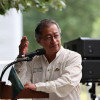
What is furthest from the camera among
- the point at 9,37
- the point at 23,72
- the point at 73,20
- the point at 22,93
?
the point at 73,20

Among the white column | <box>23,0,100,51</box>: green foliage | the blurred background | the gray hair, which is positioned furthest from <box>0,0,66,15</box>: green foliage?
<box>23,0,100,51</box>: green foliage

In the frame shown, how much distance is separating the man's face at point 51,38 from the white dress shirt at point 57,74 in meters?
0.05

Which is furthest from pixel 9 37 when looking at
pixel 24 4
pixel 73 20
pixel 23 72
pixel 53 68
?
pixel 73 20

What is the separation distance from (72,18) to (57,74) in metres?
12.3

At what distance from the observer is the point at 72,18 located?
1416 centimetres

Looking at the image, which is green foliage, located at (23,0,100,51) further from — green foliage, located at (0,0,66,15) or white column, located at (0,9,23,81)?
green foliage, located at (0,0,66,15)

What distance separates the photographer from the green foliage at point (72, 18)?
14008 mm

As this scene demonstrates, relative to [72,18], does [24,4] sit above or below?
above

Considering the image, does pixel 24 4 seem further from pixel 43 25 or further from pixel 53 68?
pixel 53 68

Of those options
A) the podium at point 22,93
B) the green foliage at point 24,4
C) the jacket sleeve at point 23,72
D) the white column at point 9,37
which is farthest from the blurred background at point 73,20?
the podium at point 22,93

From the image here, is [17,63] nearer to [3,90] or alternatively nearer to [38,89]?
[3,90]

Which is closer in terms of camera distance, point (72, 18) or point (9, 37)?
point (9, 37)

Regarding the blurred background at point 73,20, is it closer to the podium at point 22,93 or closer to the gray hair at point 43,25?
the gray hair at point 43,25

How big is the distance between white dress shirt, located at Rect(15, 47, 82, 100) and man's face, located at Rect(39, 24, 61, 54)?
0.16ft
